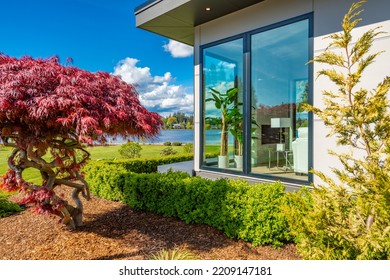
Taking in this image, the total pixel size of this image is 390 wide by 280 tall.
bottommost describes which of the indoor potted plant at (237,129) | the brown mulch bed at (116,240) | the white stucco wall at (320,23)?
the brown mulch bed at (116,240)

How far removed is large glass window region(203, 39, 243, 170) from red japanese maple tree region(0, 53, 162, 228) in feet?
8.24

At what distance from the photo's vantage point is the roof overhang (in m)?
5.04

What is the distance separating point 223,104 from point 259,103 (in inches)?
35.6

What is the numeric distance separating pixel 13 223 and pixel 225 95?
4.88 m

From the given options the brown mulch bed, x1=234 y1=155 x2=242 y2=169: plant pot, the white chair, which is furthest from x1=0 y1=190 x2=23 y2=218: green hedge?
the white chair

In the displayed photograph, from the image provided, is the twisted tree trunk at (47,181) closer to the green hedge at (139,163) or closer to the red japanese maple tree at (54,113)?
the red japanese maple tree at (54,113)

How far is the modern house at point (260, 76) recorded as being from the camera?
4309 millimetres

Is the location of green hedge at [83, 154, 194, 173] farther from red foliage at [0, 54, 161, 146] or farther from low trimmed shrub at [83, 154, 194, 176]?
red foliage at [0, 54, 161, 146]

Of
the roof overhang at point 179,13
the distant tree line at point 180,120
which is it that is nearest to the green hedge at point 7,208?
the distant tree line at point 180,120

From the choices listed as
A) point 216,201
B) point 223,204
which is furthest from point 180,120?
point 223,204

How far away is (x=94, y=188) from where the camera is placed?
19.9 ft

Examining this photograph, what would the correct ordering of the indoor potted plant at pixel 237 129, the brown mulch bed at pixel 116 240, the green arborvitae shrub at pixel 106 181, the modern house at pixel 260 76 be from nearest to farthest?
the brown mulch bed at pixel 116 240 → the modern house at pixel 260 76 → the green arborvitae shrub at pixel 106 181 → the indoor potted plant at pixel 237 129

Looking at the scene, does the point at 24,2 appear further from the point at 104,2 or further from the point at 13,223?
the point at 13,223
